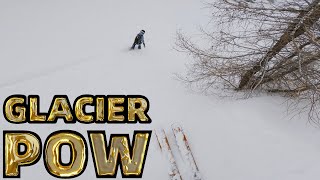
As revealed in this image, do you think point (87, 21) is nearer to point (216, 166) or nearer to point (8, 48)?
point (8, 48)

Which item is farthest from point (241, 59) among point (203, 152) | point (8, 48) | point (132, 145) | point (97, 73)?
point (8, 48)

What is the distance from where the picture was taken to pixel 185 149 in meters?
7.87

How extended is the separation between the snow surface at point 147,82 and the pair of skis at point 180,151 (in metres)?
0.15

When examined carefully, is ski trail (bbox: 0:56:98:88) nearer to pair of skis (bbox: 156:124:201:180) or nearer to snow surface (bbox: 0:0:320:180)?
snow surface (bbox: 0:0:320:180)

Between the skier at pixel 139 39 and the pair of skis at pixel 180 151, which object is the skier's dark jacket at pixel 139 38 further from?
the pair of skis at pixel 180 151

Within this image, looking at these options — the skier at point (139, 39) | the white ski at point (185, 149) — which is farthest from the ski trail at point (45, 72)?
the white ski at point (185, 149)

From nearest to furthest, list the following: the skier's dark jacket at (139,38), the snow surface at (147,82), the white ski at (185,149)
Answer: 1. the snow surface at (147,82)
2. the white ski at (185,149)
3. the skier's dark jacket at (139,38)

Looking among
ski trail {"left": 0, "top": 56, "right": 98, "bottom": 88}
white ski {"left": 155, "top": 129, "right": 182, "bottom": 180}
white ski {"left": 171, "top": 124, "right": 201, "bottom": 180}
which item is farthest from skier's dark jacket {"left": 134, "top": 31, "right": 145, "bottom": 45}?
white ski {"left": 155, "top": 129, "right": 182, "bottom": 180}

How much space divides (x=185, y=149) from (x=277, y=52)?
10.7 feet

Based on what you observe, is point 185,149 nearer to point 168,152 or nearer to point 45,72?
point 168,152

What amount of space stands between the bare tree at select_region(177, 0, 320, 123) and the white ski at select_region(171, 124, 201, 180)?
70.2 inches

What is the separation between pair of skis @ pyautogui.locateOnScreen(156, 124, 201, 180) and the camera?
7301 mm

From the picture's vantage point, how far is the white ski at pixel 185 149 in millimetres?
7258

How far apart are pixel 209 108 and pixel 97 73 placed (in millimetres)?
4795
